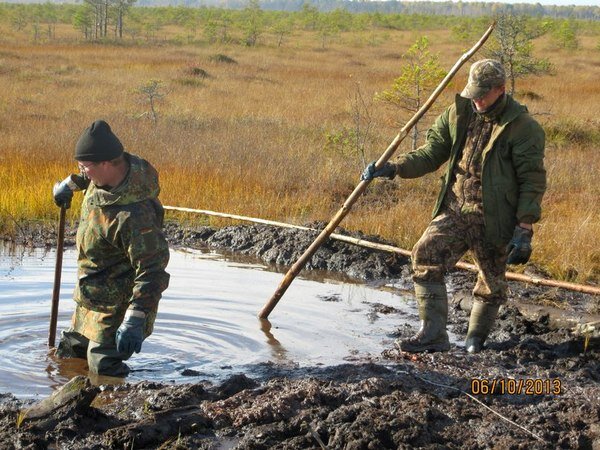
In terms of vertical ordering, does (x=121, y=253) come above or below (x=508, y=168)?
below

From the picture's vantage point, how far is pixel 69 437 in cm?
434

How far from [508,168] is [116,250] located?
247 centimetres

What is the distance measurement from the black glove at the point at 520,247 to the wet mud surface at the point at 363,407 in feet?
2.34

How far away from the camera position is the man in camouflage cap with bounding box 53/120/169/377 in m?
4.88

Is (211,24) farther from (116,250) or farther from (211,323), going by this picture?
(116,250)

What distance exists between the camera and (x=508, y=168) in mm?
5797

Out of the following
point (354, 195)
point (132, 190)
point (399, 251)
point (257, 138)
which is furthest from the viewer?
point (257, 138)

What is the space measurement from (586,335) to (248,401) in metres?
2.62

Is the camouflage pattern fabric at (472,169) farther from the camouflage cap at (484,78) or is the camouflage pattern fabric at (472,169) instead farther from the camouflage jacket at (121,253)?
the camouflage jacket at (121,253)

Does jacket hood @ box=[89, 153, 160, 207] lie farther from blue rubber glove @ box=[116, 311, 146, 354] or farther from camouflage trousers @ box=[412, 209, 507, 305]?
camouflage trousers @ box=[412, 209, 507, 305]

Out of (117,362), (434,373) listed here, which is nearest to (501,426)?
(434,373)

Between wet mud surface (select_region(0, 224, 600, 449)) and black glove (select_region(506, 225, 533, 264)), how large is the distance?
2.34 feet

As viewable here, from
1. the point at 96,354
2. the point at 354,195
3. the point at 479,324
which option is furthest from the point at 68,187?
the point at 479,324

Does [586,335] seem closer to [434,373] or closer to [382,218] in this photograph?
[434,373]
